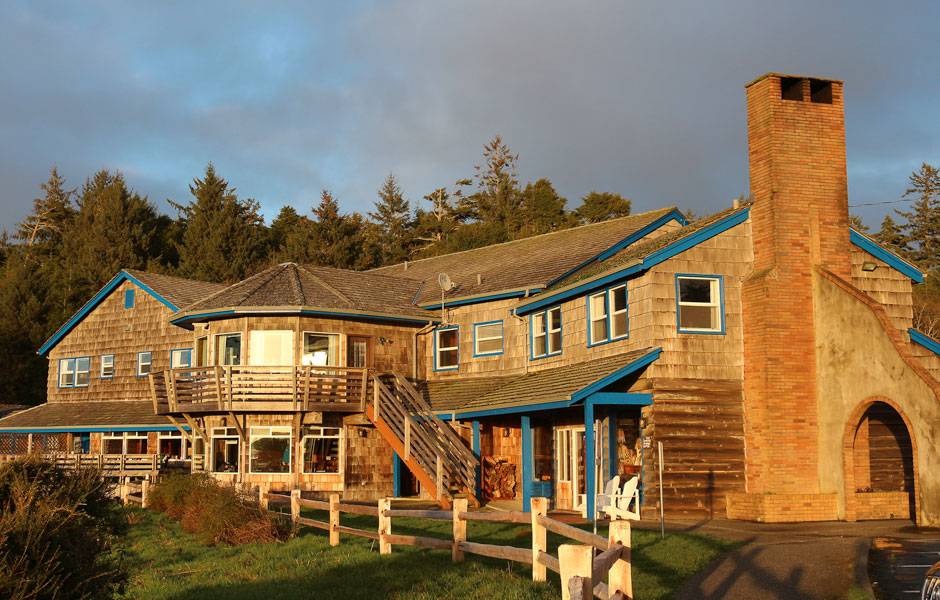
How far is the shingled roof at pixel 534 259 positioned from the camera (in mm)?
29234

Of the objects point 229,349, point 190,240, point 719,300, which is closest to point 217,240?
point 190,240

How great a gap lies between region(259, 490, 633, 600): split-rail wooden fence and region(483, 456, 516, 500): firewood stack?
8.57m

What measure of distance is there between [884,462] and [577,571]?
1809 centimetres

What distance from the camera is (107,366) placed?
1594 inches

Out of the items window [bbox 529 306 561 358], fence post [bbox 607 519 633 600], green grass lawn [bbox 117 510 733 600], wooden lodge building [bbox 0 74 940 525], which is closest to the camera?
fence post [bbox 607 519 633 600]

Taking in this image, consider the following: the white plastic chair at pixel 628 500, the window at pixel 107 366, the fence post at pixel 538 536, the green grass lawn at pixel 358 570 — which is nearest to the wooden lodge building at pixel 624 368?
the white plastic chair at pixel 628 500

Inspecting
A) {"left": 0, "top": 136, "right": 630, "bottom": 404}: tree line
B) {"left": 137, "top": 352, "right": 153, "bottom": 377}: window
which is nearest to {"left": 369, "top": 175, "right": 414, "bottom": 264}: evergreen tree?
{"left": 0, "top": 136, "right": 630, "bottom": 404}: tree line

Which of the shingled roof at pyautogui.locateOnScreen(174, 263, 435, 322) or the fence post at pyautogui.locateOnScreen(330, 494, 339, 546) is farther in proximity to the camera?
the shingled roof at pyautogui.locateOnScreen(174, 263, 435, 322)

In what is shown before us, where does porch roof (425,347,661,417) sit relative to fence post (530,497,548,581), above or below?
above

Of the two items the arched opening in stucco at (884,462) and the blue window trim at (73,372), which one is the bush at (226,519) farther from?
the blue window trim at (73,372)

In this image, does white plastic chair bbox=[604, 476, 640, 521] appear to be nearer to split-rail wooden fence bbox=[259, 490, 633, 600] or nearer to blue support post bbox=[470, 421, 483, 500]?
blue support post bbox=[470, 421, 483, 500]

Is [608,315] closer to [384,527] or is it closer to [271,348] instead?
[384,527]

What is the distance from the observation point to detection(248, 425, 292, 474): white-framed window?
29.9 meters

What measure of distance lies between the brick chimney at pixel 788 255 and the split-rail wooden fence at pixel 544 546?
9143mm
